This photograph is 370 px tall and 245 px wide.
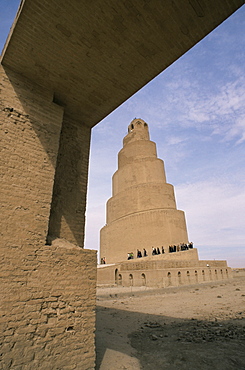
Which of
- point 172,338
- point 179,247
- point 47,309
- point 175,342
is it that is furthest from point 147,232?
point 47,309

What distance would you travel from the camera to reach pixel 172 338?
4824 mm

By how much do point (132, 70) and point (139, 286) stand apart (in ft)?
46.9

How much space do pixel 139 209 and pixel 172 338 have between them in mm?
21109

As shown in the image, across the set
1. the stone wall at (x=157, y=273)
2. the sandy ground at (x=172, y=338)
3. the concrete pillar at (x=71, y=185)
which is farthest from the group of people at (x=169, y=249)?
the concrete pillar at (x=71, y=185)

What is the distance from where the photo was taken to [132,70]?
4.00 metres

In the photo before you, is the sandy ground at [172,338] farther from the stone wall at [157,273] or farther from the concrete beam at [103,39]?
the stone wall at [157,273]

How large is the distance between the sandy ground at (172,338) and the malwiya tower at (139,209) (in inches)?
633

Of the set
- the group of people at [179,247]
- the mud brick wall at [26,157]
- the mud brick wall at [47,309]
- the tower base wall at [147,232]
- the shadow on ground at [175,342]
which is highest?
the tower base wall at [147,232]

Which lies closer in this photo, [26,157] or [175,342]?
Result: [26,157]

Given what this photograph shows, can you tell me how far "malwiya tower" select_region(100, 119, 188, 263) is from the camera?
24250 mm

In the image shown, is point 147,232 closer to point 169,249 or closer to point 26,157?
point 169,249

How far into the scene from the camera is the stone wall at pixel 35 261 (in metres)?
2.92

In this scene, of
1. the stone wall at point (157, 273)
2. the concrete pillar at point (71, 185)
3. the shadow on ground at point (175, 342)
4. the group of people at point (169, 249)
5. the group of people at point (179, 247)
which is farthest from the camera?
the group of people at point (179, 247)

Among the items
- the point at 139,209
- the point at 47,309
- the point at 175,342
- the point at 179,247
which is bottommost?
the point at 175,342
